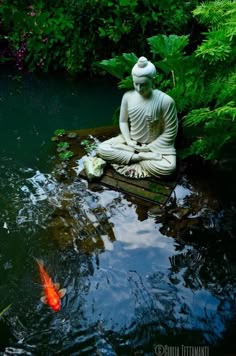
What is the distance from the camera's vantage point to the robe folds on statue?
4.58m

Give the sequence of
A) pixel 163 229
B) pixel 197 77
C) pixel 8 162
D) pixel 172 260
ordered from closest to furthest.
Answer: pixel 172 260, pixel 163 229, pixel 197 77, pixel 8 162

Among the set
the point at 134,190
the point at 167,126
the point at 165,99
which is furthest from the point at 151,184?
the point at 165,99

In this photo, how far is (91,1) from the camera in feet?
22.9

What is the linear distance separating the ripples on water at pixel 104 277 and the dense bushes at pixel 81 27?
3.70m

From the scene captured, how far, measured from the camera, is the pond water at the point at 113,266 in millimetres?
3207

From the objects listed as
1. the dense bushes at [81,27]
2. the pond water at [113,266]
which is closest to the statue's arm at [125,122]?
the pond water at [113,266]

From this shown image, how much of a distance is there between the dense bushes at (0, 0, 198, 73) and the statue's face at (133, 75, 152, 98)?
2983 millimetres

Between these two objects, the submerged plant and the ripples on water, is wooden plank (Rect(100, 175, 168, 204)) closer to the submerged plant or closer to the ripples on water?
the ripples on water

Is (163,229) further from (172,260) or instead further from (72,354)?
(72,354)

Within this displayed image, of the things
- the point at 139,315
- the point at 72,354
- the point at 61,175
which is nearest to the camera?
the point at 72,354

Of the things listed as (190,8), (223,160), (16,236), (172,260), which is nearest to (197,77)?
(223,160)

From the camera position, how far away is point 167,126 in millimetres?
4676

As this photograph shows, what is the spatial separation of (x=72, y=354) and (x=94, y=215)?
5.38 feet

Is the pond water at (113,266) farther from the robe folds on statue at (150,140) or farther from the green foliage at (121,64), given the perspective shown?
the green foliage at (121,64)
